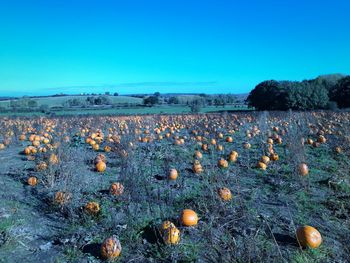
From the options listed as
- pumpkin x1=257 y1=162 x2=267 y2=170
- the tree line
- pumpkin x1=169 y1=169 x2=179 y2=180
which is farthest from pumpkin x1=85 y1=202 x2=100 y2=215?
the tree line

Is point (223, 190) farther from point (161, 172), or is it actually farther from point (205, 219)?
point (161, 172)

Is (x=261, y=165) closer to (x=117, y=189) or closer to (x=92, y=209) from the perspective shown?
(x=117, y=189)

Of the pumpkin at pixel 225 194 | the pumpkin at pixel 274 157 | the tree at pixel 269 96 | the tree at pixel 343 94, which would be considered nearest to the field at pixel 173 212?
the pumpkin at pixel 225 194

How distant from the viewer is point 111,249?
12.7ft

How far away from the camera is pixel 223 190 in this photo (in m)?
5.48

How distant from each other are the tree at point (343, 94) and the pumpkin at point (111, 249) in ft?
130

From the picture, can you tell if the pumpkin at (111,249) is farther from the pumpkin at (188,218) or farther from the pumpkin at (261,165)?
the pumpkin at (261,165)

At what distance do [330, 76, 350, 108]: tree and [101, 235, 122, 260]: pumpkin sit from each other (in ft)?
130

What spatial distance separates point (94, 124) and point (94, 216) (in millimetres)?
15483

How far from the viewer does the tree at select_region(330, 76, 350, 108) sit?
3769 cm

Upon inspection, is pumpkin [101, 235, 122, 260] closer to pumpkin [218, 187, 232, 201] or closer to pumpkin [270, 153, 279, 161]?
pumpkin [218, 187, 232, 201]

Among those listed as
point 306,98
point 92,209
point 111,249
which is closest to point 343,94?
point 306,98

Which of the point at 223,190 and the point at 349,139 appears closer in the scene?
the point at 223,190

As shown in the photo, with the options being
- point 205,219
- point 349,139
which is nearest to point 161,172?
point 205,219
